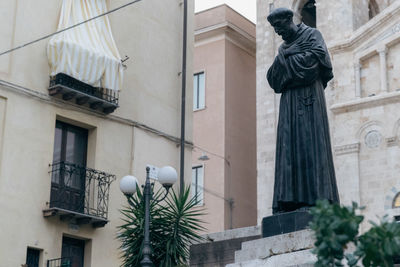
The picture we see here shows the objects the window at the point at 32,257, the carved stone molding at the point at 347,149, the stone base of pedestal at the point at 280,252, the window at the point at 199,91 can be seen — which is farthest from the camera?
the window at the point at 199,91

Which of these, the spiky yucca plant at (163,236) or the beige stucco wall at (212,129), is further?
the beige stucco wall at (212,129)

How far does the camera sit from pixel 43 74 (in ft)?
66.8

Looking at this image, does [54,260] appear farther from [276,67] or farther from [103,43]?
[276,67]

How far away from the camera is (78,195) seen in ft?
66.0

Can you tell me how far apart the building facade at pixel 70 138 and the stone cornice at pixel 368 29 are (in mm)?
10845

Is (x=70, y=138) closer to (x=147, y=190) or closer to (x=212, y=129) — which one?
(x=147, y=190)

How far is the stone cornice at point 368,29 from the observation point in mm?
31078

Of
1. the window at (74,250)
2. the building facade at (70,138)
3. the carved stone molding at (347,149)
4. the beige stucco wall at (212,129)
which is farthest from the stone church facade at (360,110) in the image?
the window at (74,250)

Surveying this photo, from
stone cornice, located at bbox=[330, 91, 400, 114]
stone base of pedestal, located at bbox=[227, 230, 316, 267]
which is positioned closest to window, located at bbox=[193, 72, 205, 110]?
stone cornice, located at bbox=[330, 91, 400, 114]

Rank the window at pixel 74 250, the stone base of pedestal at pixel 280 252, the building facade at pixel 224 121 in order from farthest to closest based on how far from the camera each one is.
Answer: the building facade at pixel 224 121 < the window at pixel 74 250 < the stone base of pedestal at pixel 280 252

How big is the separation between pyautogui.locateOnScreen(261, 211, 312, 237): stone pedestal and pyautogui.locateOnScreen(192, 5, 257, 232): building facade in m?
22.9

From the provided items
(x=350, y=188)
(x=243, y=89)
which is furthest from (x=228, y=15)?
(x=350, y=188)

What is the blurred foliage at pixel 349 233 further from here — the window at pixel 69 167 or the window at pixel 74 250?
the window at pixel 74 250

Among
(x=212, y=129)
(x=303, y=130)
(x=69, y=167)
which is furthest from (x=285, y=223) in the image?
(x=212, y=129)
